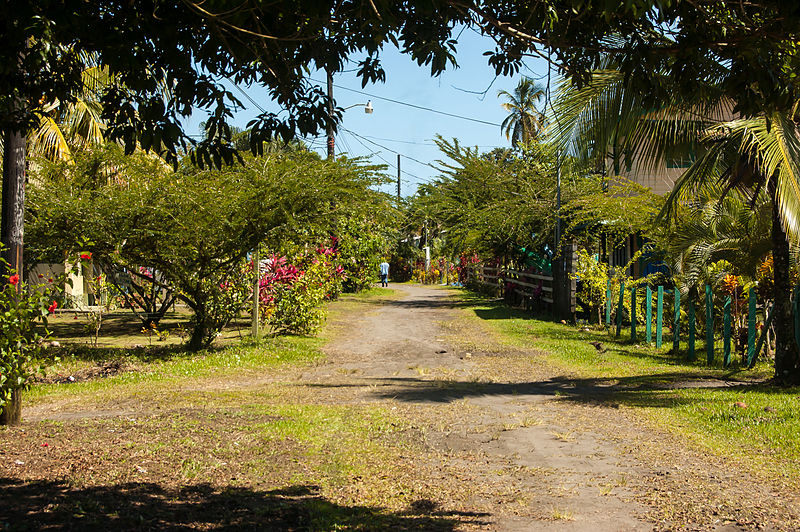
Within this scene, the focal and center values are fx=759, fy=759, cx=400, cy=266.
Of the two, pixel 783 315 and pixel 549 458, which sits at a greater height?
pixel 783 315

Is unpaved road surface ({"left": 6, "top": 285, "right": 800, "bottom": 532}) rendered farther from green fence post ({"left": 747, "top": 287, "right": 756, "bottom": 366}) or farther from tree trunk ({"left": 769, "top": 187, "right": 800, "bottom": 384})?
green fence post ({"left": 747, "top": 287, "right": 756, "bottom": 366})

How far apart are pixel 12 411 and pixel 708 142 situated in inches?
353

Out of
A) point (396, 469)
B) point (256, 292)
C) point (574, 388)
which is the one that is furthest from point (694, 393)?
point (256, 292)

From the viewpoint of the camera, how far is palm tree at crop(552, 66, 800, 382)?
883cm

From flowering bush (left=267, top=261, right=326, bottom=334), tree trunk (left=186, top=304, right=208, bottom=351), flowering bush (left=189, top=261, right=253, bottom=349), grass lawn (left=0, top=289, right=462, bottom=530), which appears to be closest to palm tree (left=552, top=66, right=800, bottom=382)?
grass lawn (left=0, top=289, right=462, bottom=530)

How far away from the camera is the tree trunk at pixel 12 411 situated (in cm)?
691

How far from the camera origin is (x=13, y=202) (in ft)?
24.7

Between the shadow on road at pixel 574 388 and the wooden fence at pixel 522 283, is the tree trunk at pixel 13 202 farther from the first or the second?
the wooden fence at pixel 522 283

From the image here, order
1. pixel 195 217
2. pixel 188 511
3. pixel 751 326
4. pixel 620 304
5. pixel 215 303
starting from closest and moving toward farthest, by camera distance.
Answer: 1. pixel 188 511
2. pixel 751 326
3. pixel 195 217
4. pixel 215 303
5. pixel 620 304

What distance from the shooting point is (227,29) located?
5.57 meters

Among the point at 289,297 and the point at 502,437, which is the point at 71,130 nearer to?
the point at 289,297

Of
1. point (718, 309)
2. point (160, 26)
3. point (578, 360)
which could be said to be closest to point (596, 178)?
point (718, 309)

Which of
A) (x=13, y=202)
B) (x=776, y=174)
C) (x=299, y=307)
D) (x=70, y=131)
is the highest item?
(x=70, y=131)

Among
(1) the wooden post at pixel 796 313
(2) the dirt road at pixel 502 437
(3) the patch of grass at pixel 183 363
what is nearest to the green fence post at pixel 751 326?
(1) the wooden post at pixel 796 313
